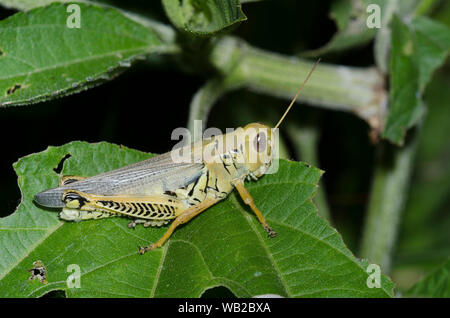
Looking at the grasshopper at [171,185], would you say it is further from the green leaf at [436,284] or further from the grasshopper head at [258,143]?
the green leaf at [436,284]

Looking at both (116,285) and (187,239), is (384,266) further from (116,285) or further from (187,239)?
(116,285)

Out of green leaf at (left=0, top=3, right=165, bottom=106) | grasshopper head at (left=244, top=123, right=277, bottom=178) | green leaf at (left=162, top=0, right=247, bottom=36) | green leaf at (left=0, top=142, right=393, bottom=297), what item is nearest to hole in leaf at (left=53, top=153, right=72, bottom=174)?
green leaf at (left=0, top=142, right=393, bottom=297)

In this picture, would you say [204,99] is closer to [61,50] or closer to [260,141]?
[260,141]

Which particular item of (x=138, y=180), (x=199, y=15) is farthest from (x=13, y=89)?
(x=199, y=15)

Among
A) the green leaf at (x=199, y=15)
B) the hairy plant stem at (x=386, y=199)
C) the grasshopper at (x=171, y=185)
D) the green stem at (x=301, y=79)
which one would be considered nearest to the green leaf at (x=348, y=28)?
the green stem at (x=301, y=79)

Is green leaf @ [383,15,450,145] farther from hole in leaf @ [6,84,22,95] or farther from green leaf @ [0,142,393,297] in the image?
hole in leaf @ [6,84,22,95]

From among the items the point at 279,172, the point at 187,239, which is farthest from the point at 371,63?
the point at 187,239

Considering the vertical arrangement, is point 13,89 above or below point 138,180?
above
